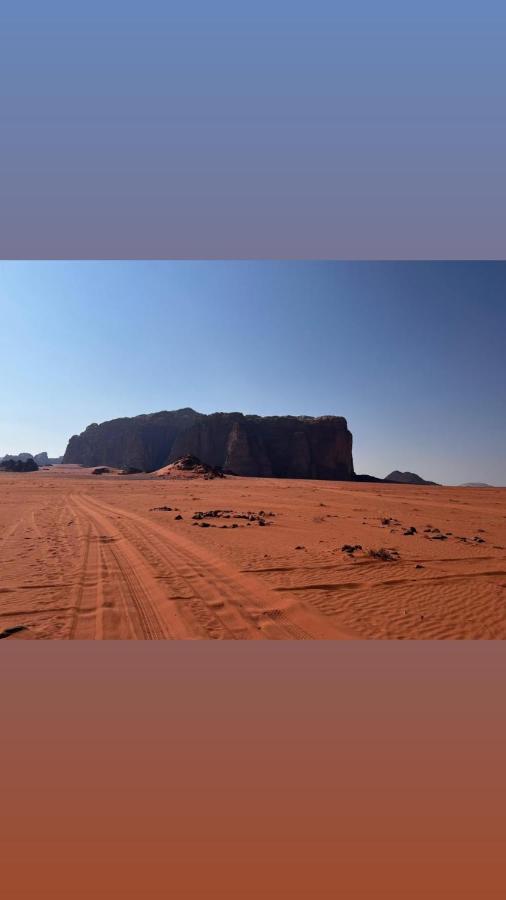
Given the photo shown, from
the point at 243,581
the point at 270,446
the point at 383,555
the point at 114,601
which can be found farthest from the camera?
the point at 270,446

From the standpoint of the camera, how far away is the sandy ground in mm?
5031

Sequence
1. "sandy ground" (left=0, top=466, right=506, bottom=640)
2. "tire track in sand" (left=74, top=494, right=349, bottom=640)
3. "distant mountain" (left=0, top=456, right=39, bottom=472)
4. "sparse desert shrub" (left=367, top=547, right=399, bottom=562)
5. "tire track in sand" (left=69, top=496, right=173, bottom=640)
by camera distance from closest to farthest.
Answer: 1. "tire track in sand" (left=69, top=496, right=173, bottom=640)
2. "tire track in sand" (left=74, top=494, right=349, bottom=640)
3. "sandy ground" (left=0, top=466, right=506, bottom=640)
4. "sparse desert shrub" (left=367, top=547, right=399, bottom=562)
5. "distant mountain" (left=0, top=456, right=39, bottom=472)

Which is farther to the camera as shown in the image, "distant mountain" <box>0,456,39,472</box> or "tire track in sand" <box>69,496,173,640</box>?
"distant mountain" <box>0,456,39,472</box>

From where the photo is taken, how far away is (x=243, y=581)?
21.7 feet

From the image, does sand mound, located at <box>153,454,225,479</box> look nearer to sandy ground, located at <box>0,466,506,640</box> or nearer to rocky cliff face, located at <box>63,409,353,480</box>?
rocky cliff face, located at <box>63,409,353,480</box>

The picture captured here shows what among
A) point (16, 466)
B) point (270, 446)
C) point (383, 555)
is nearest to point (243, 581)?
point (383, 555)

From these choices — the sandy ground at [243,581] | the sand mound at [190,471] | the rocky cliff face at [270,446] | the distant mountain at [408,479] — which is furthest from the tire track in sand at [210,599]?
the rocky cliff face at [270,446]

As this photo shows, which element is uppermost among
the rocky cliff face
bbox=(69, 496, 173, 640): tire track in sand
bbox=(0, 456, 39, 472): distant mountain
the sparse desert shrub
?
the rocky cliff face

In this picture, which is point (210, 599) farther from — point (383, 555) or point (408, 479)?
point (408, 479)

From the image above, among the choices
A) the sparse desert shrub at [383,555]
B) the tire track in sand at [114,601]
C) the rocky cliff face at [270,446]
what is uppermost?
the rocky cliff face at [270,446]

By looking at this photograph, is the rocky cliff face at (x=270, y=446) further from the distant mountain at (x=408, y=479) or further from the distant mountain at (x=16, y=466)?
the distant mountain at (x=16, y=466)

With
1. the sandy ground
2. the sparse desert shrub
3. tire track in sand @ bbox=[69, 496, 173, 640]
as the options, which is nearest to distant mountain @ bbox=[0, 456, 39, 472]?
the sandy ground

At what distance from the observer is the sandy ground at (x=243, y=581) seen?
198 inches

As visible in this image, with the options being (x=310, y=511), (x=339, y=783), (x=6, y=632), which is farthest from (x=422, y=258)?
(x=310, y=511)
